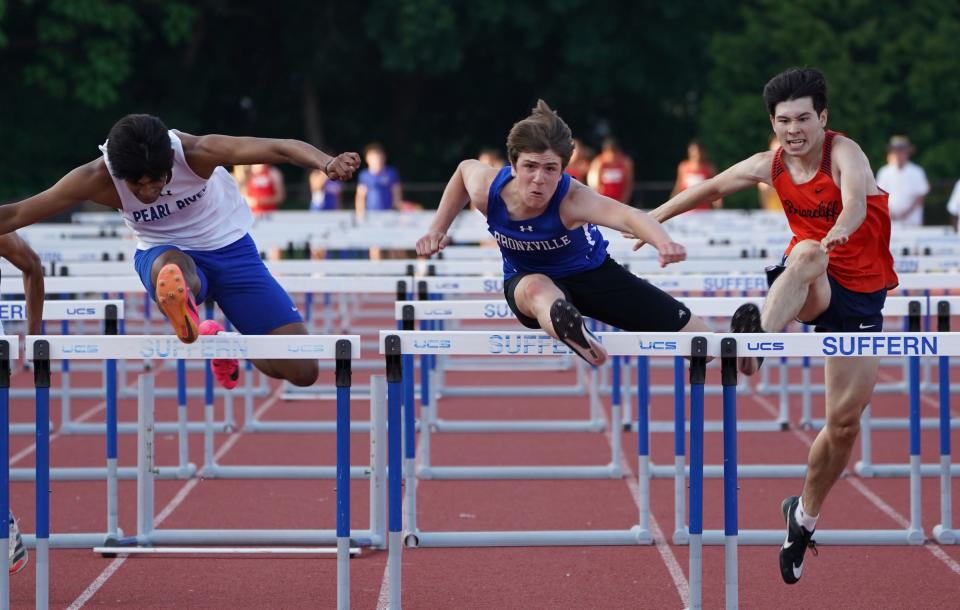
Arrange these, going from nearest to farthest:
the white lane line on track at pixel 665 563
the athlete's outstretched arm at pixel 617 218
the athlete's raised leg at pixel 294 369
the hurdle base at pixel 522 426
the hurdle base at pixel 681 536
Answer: the athlete's outstretched arm at pixel 617 218, the white lane line on track at pixel 665 563, the athlete's raised leg at pixel 294 369, the hurdle base at pixel 681 536, the hurdle base at pixel 522 426

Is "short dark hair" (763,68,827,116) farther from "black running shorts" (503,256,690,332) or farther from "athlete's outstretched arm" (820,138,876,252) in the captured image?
"black running shorts" (503,256,690,332)

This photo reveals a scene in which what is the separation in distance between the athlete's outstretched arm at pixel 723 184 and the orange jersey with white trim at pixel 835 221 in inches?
2.3

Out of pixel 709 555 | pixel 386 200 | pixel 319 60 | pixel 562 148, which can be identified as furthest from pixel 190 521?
pixel 319 60

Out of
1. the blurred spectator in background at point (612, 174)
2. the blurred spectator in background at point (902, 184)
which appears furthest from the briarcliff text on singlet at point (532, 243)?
the blurred spectator in background at point (612, 174)

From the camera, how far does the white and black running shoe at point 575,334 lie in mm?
5254

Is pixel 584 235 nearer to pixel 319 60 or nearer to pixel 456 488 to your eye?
pixel 456 488

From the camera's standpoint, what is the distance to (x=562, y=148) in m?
5.59

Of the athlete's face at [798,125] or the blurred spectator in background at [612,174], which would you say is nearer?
the athlete's face at [798,125]

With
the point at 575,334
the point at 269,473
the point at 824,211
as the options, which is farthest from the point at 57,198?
the point at 269,473

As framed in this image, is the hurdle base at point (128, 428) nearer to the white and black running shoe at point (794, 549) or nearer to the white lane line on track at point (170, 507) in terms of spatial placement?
the white lane line on track at point (170, 507)

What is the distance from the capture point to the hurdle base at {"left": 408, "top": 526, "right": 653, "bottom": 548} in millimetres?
7043

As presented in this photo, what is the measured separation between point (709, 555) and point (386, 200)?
14.9 metres

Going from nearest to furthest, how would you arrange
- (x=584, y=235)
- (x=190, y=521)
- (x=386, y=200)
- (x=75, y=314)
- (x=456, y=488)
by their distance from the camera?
(x=584, y=235), (x=75, y=314), (x=190, y=521), (x=456, y=488), (x=386, y=200)

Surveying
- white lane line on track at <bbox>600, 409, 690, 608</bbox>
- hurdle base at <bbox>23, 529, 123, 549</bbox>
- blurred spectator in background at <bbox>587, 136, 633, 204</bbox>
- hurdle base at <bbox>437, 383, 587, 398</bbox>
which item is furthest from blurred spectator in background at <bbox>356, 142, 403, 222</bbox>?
hurdle base at <bbox>23, 529, 123, 549</bbox>
